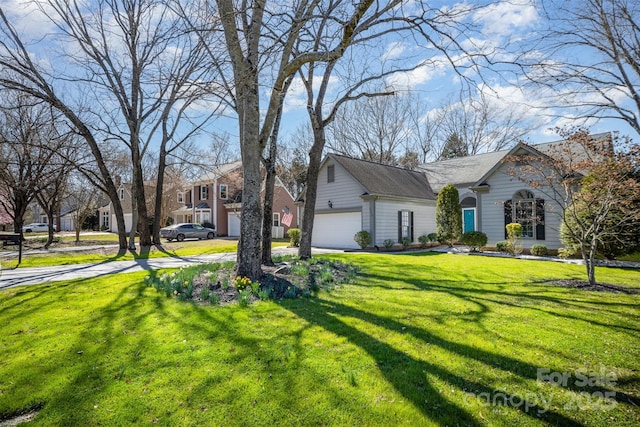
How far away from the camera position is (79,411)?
9.39ft

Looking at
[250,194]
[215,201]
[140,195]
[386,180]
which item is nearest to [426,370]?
[250,194]

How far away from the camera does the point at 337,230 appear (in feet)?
67.6

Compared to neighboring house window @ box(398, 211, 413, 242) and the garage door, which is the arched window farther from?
the garage door

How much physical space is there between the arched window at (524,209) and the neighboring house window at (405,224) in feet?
19.6

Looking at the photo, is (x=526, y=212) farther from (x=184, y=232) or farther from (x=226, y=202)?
(x=226, y=202)

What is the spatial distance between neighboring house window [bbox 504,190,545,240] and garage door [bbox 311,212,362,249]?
7751mm

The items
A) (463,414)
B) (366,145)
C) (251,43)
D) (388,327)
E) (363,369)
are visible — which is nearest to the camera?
(463,414)

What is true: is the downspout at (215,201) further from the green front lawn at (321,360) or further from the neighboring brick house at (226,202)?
the green front lawn at (321,360)

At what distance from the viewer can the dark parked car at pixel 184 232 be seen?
26906 mm

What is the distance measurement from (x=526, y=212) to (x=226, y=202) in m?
26.1

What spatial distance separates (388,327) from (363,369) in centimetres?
138

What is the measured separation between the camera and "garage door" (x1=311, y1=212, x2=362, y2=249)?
1959cm

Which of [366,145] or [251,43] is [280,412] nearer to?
[251,43]

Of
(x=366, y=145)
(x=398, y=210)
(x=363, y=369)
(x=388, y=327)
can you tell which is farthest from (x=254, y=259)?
(x=366, y=145)
